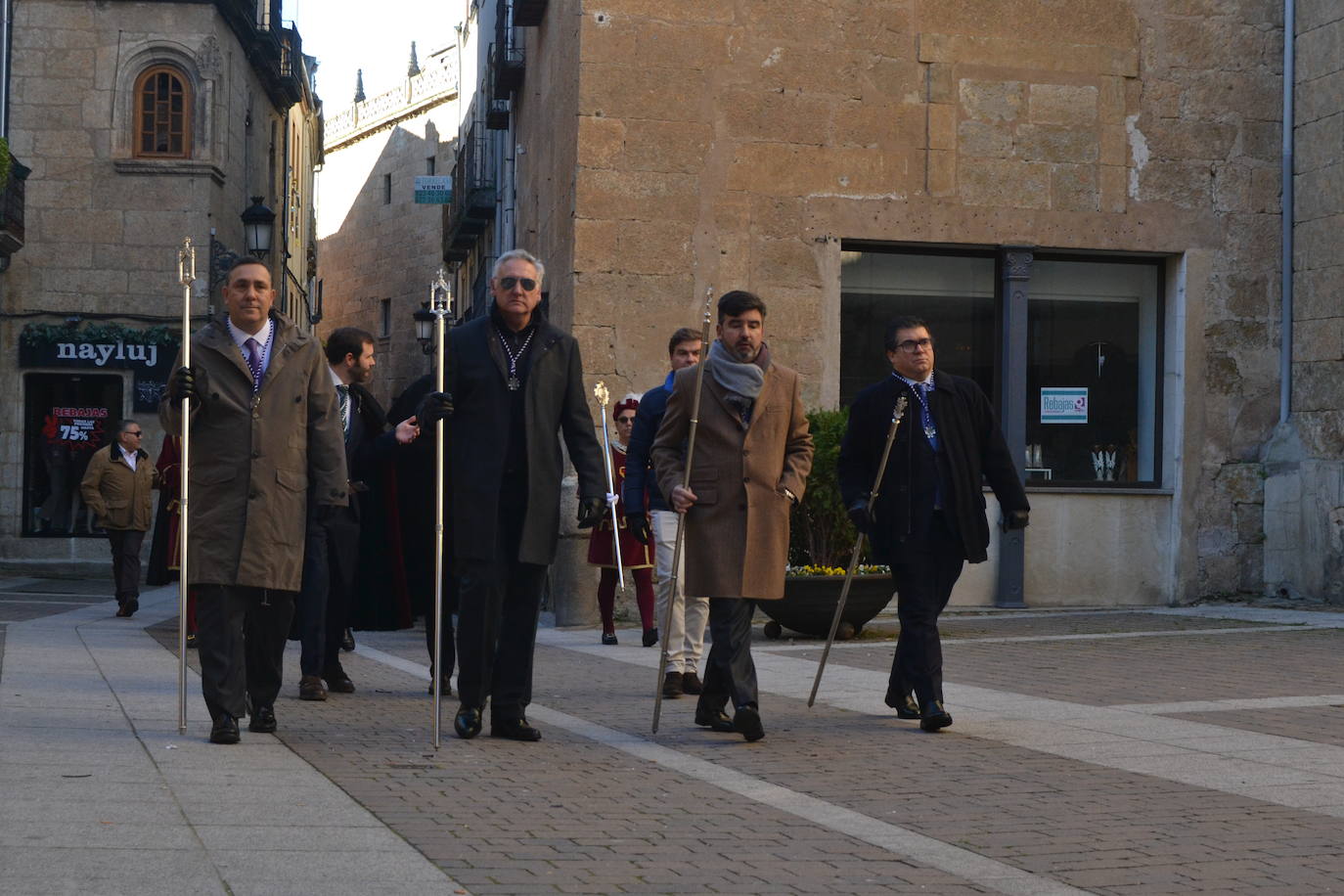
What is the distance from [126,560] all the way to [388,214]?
128 feet

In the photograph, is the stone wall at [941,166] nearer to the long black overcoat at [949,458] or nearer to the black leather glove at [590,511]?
the long black overcoat at [949,458]

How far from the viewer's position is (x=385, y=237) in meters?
54.6

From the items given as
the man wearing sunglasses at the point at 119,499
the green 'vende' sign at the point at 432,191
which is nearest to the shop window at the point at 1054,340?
the man wearing sunglasses at the point at 119,499

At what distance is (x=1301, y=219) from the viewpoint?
15.5 meters

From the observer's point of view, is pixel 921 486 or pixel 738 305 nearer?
pixel 738 305

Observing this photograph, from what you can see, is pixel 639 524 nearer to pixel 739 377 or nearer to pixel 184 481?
pixel 739 377

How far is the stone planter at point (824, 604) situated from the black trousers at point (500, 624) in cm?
493

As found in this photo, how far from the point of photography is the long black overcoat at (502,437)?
731 cm

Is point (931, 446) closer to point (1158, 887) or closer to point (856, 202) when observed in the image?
point (1158, 887)

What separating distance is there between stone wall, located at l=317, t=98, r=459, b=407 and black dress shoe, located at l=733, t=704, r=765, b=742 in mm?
41586

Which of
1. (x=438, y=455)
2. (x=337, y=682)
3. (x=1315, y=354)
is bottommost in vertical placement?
(x=337, y=682)

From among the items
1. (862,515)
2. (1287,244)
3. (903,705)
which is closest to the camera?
(862,515)

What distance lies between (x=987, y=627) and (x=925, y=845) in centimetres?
860

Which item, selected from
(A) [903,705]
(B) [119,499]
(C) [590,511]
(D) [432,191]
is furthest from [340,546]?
(D) [432,191]
